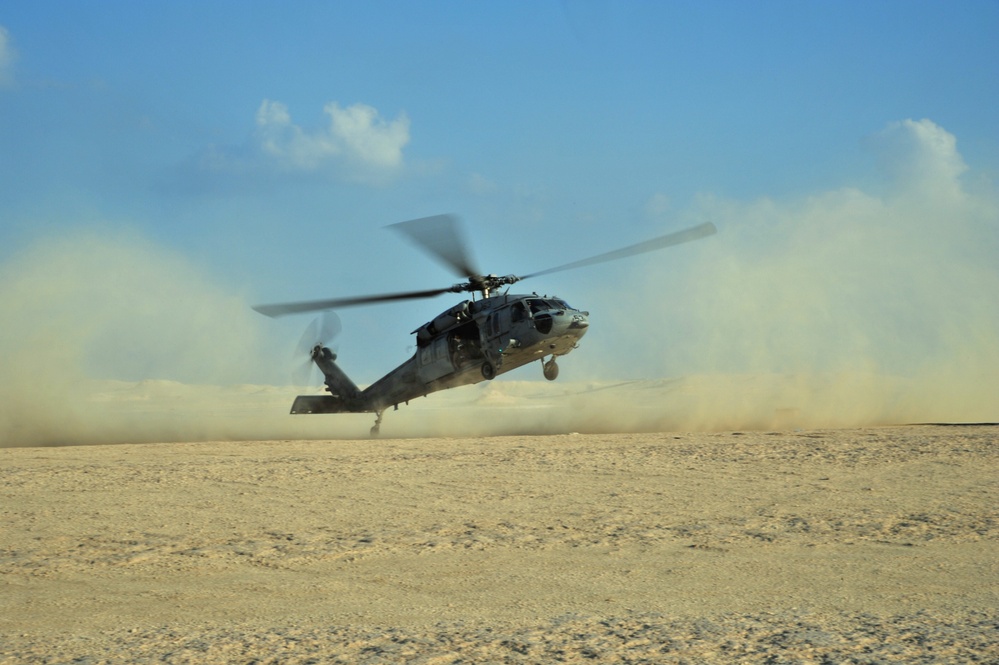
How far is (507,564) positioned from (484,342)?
575 inches

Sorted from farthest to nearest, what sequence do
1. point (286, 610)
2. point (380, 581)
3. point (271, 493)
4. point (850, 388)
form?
point (850, 388)
point (271, 493)
point (380, 581)
point (286, 610)

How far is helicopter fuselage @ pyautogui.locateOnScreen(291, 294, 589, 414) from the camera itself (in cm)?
2100

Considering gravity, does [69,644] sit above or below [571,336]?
below

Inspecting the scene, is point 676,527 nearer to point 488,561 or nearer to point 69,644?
point 488,561

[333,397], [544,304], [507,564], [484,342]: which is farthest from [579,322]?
[507,564]

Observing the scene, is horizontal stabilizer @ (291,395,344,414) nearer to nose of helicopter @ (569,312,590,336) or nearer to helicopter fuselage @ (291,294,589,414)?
helicopter fuselage @ (291,294,589,414)

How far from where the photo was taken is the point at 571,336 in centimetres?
2116

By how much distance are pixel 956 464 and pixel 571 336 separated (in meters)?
9.16

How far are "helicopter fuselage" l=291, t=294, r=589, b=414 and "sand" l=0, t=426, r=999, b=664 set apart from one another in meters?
6.90

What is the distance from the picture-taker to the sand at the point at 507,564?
5.29 meters

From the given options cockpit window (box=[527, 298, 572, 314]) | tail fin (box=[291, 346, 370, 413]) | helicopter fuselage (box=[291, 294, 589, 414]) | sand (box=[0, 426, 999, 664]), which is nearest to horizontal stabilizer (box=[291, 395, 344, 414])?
tail fin (box=[291, 346, 370, 413])

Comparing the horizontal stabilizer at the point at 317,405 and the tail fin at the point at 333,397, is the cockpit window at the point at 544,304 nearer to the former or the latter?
the tail fin at the point at 333,397

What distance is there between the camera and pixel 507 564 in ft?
24.4

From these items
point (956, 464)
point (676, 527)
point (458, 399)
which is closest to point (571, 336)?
point (956, 464)
